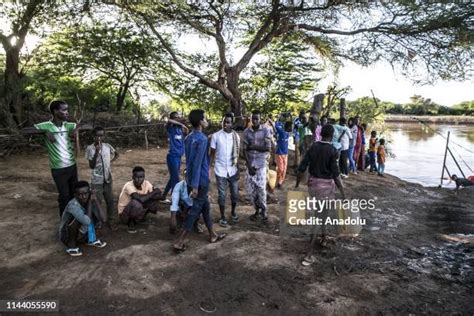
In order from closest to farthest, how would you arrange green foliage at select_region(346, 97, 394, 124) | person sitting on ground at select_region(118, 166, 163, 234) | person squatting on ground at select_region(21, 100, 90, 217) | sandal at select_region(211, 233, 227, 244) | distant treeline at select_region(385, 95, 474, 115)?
person squatting on ground at select_region(21, 100, 90, 217), sandal at select_region(211, 233, 227, 244), person sitting on ground at select_region(118, 166, 163, 234), green foliage at select_region(346, 97, 394, 124), distant treeline at select_region(385, 95, 474, 115)

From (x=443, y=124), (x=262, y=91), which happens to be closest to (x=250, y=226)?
(x=262, y=91)

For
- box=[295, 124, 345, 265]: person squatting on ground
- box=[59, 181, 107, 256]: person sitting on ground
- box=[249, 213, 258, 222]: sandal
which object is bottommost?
box=[249, 213, 258, 222]: sandal

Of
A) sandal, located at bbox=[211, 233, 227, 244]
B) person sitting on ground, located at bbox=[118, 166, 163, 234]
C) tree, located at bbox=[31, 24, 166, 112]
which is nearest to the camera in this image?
sandal, located at bbox=[211, 233, 227, 244]

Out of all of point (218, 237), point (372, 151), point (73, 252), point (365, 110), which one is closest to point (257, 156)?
point (218, 237)

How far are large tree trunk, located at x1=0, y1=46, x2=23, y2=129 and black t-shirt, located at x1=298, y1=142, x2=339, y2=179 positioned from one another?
31.9 feet

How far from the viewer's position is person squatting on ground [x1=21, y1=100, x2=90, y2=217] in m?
4.27

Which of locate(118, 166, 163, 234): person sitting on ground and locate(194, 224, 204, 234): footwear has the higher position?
locate(118, 166, 163, 234): person sitting on ground

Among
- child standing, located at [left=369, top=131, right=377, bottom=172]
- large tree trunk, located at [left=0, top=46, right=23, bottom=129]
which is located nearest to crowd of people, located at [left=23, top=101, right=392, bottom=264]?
large tree trunk, located at [left=0, top=46, right=23, bottom=129]

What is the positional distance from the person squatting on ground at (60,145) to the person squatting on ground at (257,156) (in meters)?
2.48

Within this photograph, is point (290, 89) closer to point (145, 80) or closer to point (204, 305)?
point (145, 80)

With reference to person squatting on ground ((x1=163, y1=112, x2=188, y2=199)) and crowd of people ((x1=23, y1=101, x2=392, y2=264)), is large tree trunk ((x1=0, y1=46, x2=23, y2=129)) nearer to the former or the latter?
crowd of people ((x1=23, y1=101, x2=392, y2=264))

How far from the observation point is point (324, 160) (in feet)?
14.6

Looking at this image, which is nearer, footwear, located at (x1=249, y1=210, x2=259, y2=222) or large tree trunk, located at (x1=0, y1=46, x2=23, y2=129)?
footwear, located at (x1=249, y1=210, x2=259, y2=222)

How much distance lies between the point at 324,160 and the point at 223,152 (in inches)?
55.8
